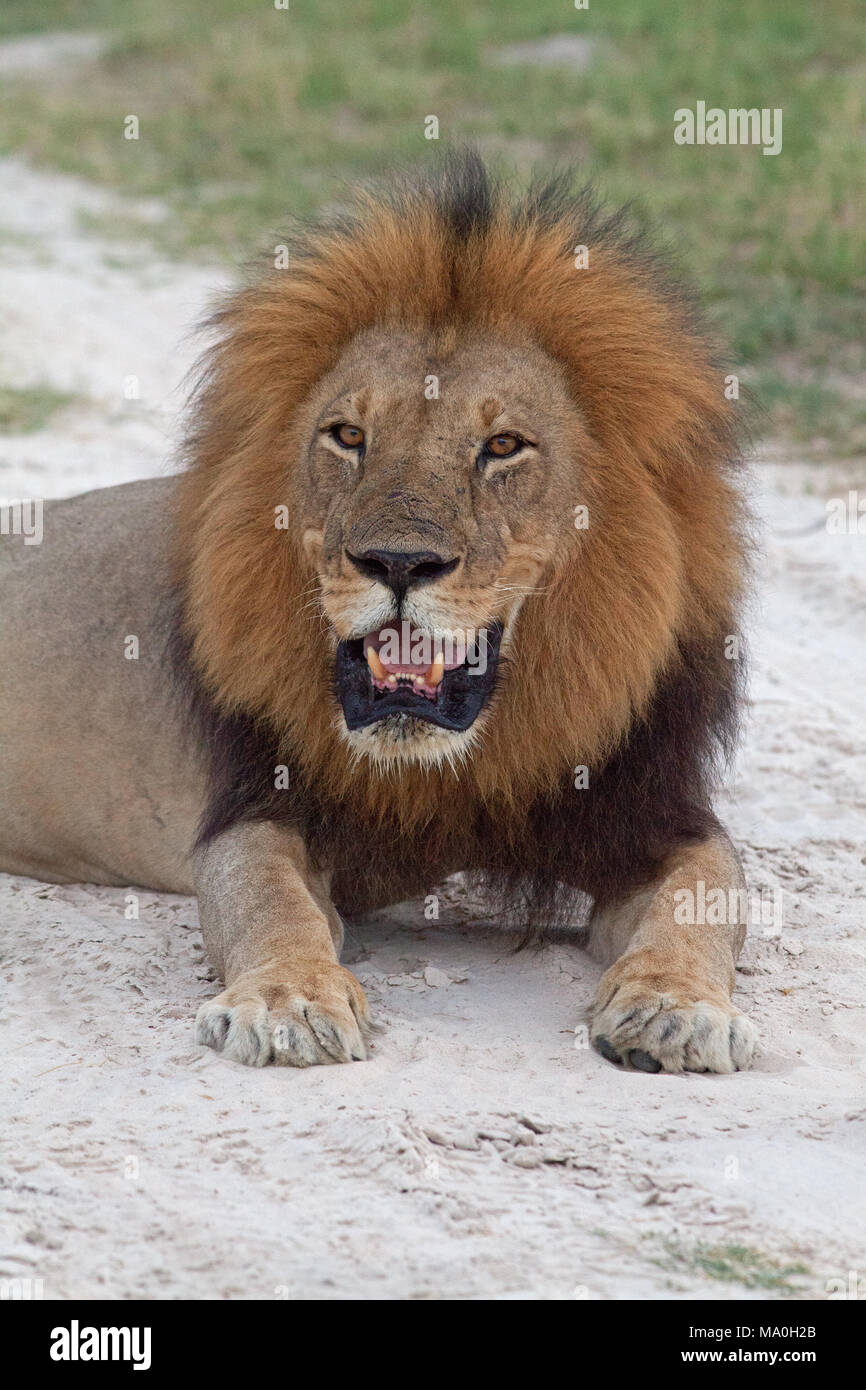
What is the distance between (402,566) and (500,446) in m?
0.42

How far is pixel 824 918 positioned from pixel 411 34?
45.3ft

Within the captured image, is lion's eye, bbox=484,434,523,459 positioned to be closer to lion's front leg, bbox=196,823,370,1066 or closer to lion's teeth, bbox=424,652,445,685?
lion's teeth, bbox=424,652,445,685

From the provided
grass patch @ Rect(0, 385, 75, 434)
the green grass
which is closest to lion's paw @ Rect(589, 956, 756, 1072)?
the green grass

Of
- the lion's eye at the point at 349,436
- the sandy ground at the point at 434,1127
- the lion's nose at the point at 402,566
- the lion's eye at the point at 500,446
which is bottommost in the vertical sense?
the sandy ground at the point at 434,1127

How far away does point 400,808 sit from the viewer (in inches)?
153

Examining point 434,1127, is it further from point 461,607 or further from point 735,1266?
point 461,607

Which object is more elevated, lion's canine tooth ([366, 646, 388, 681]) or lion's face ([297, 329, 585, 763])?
lion's face ([297, 329, 585, 763])

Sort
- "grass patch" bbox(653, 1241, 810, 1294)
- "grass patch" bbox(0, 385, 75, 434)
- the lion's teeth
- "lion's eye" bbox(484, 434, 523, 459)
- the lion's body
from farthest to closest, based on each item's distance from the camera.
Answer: "grass patch" bbox(0, 385, 75, 434) < the lion's body < "lion's eye" bbox(484, 434, 523, 459) < the lion's teeth < "grass patch" bbox(653, 1241, 810, 1294)

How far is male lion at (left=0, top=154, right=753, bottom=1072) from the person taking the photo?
3.54 meters

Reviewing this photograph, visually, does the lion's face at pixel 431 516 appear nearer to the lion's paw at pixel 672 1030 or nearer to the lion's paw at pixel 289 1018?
the lion's paw at pixel 289 1018

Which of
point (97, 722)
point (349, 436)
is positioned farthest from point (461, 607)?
point (97, 722)

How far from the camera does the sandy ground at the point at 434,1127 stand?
104 inches

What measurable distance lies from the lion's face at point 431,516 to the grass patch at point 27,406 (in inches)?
179

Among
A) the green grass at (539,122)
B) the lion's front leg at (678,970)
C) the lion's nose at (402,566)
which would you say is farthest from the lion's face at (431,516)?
the green grass at (539,122)
